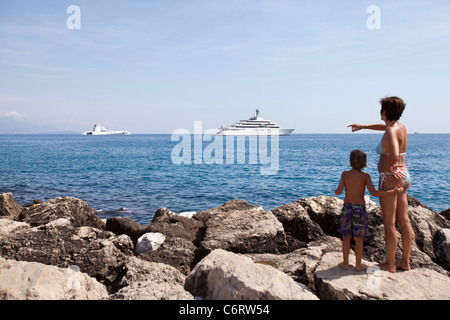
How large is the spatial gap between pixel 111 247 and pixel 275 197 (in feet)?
39.4

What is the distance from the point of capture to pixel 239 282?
3.42 meters

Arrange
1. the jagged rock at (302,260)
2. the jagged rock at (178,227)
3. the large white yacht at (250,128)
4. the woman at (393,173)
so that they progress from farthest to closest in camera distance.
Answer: the large white yacht at (250,128)
the jagged rock at (178,227)
the jagged rock at (302,260)
the woman at (393,173)

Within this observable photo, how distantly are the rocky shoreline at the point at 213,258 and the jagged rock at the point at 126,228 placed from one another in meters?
0.02

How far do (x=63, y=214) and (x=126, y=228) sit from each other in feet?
4.34

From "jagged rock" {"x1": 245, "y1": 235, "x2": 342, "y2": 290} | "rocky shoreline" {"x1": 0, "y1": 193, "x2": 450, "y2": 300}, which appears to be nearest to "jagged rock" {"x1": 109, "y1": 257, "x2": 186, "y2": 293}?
"rocky shoreline" {"x1": 0, "y1": 193, "x2": 450, "y2": 300}

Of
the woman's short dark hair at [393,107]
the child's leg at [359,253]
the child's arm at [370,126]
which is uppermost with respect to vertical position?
the woman's short dark hair at [393,107]

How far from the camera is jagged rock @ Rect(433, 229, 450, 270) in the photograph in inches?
217

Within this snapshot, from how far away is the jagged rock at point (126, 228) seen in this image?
21.6 ft

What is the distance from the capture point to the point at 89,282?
12.5ft

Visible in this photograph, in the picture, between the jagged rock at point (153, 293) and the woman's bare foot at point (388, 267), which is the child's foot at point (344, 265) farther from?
the jagged rock at point (153, 293)

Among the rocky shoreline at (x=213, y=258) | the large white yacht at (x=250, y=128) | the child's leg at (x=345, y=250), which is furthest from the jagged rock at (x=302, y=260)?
the large white yacht at (x=250, y=128)

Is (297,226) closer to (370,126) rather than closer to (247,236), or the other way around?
(247,236)

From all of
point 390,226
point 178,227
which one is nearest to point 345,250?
point 390,226
